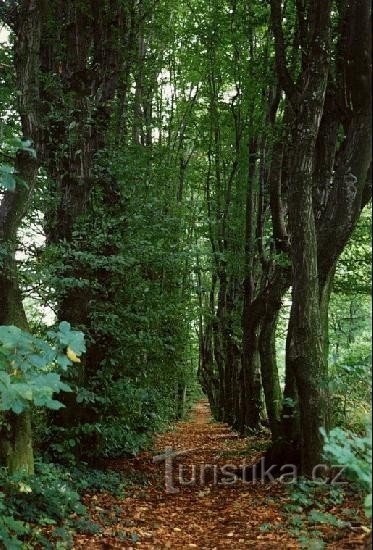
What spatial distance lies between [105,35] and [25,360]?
7.95 m

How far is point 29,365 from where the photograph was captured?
160 inches

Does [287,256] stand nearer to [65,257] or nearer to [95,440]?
[65,257]

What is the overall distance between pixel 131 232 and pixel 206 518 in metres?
4.34

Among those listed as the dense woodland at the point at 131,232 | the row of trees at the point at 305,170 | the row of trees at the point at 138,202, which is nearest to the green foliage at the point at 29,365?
the dense woodland at the point at 131,232

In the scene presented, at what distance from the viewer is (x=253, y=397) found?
15266mm

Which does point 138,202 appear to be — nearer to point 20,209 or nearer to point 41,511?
point 20,209

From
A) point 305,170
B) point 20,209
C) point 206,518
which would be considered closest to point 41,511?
point 206,518

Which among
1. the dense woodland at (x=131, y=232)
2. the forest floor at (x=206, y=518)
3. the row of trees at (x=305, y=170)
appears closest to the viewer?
the forest floor at (x=206, y=518)

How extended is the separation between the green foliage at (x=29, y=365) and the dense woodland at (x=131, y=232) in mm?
15

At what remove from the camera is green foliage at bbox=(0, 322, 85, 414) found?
3.62m

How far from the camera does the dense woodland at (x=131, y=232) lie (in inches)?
275

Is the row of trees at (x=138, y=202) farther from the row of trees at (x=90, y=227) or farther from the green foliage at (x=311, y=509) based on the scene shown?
the green foliage at (x=311, y=509)

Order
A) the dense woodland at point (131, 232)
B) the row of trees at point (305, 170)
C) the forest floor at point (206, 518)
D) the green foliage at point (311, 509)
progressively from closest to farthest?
the green foliage at point (311, 509)
the forest floor at point (206, 518)
the dense woodland at point (131, 232)
the row of trees at point (305, 170)

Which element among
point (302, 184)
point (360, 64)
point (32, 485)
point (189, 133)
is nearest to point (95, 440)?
point (32, 485)
